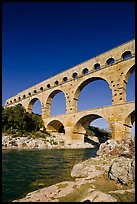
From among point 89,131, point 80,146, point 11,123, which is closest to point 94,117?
point 80,146

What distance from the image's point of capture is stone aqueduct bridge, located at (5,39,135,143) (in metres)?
32.7

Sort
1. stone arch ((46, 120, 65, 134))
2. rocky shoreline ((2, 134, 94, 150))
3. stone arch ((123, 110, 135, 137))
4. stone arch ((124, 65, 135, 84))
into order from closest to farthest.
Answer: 1. stone arch ((123, 110, 135, 137))
2. rocky shoreline ((2, 134, 94, 150))
3. stone arch ((124, 65, 135, 84))
4. stone arch ((46, 120, 65, 134))

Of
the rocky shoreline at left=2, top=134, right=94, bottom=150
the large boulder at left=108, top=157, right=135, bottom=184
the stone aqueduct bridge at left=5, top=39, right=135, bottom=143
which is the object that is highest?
the stone aqueduct bridge at left=5, top=39, right=135, bottom=143

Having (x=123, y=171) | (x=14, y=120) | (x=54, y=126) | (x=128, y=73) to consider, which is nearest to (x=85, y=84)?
(x=128, y=73)

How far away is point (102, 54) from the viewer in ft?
129

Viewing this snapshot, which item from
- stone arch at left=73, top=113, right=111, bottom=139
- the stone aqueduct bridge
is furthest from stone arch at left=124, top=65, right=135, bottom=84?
stone arch at left=73, top=113, right=111, bottom=139

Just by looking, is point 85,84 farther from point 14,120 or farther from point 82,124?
point 14,120

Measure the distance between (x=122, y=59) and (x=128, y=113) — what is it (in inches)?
394

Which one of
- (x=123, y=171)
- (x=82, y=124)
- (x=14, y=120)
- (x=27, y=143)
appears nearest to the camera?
(x=123, y=171)

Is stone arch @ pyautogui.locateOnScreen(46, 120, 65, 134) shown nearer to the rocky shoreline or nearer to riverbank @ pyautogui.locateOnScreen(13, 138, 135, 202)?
the rocky shoreline

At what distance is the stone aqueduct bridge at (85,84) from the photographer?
3272cm

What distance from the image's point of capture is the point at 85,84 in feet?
140

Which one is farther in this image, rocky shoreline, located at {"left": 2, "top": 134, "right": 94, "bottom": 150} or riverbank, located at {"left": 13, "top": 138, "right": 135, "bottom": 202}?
rocky shoreline, located at {"left": 2, "top": 134, "right": 94, "bottom": 150}

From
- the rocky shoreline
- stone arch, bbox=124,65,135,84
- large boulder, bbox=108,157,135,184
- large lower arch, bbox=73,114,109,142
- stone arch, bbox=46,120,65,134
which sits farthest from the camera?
stone arch, bbox=46,120,65,134
